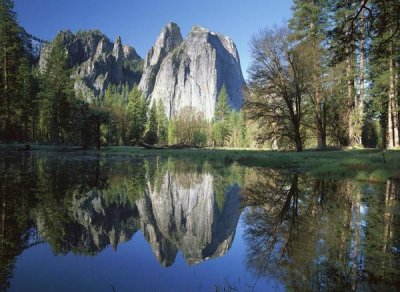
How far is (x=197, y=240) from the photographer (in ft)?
21.2

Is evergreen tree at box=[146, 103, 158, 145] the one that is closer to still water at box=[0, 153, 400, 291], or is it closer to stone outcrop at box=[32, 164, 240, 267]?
stone outcrop at box=[32, 164, 240, 267]

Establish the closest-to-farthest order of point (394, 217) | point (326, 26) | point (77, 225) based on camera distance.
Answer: point (77, 225) → point (394, 217) → point (326, 26)

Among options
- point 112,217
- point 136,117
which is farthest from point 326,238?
point 136,117

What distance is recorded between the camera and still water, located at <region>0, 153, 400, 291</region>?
4.29 m

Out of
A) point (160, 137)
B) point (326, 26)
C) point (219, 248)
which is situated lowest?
point (219, 248)

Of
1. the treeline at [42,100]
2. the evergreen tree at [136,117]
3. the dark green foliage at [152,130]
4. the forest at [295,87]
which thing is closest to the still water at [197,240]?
the forest at [295,87]

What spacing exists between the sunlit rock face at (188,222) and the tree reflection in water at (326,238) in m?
0.58

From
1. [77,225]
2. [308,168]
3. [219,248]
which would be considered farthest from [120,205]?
[308,168]

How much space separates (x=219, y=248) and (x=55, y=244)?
3.06m

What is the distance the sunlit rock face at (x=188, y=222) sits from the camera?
5.84 meters

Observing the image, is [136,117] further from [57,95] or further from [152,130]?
[57,95]

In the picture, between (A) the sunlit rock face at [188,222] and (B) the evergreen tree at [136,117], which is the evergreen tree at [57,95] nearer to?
(B) the evergreen tree at [136,117]

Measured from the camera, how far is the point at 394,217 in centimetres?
730

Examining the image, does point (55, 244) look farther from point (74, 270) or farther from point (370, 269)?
point (370, 269)
